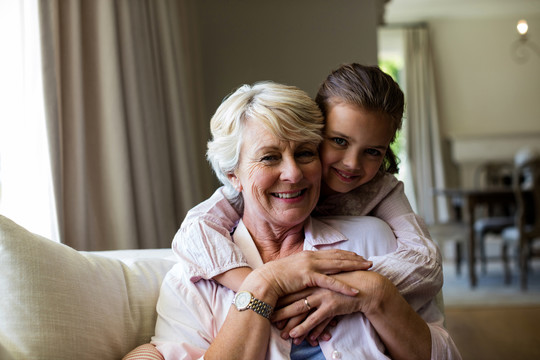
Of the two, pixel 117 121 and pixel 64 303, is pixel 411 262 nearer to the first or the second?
pixel 64 303

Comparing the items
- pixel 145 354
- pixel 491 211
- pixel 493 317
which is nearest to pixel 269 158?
pixel 145 354

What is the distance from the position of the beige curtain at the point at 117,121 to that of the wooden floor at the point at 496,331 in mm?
1742

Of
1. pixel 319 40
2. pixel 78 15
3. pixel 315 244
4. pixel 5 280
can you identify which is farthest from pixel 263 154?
pixel 319 40

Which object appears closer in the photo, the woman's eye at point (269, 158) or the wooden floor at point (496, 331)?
the woman's eye at point (269, 158)

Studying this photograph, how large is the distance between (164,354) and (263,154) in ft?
1.74

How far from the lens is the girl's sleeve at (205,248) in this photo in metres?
1.38

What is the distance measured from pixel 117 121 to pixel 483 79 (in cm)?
666

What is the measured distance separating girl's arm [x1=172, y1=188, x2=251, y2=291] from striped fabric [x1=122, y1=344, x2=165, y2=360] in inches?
7.5

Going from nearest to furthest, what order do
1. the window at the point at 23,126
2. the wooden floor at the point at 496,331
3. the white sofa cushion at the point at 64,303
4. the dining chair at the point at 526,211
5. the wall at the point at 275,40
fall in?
the white sofa cushion at the point at 64,303, the window at the point at 23,126, the wooden floor at the point at 496,331, the wall at the point at 275,40, the dining chair at the point at 526,211

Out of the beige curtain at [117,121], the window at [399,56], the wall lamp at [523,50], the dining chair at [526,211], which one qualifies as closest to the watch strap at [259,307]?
the beige curtain at [117,121]

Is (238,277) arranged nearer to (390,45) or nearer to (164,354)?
(164,354)

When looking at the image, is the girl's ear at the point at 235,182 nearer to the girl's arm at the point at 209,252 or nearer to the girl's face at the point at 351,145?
the girl's arm at the point at 209,252

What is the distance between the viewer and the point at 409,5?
7.50 meters

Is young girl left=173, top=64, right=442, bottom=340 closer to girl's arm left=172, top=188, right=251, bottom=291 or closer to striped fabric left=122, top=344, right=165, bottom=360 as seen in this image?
girl's arm left=172, top=188, right=251, bottom=291
